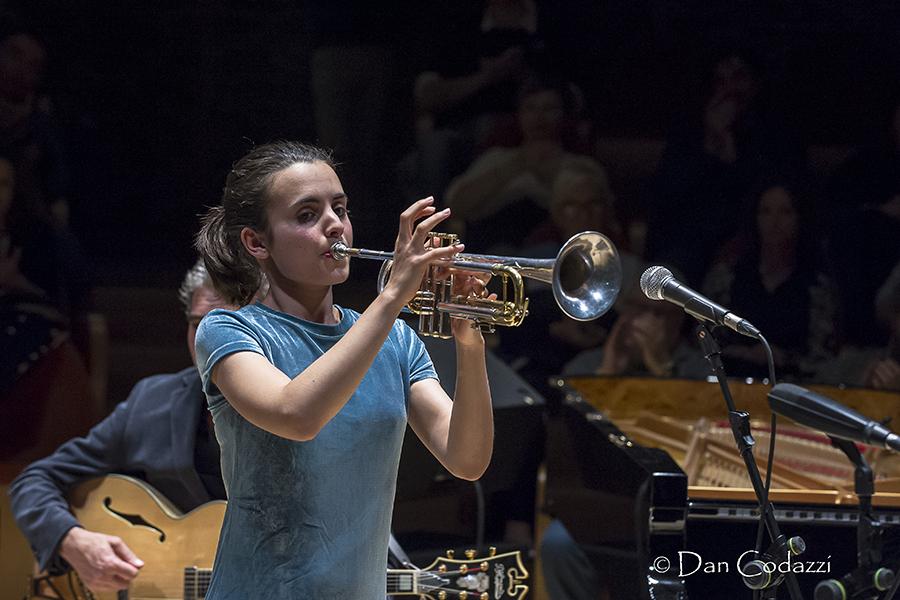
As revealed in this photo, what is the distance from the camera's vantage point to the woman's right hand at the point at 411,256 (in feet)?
7.34

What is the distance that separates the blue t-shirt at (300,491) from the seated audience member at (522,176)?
3.91 meters

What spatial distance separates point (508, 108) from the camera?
20.4ft

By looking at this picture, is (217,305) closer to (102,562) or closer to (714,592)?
(102,562)

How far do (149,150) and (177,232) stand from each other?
411 millimetres

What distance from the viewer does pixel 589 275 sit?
101 inches

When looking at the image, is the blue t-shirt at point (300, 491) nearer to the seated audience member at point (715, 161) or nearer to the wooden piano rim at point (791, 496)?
the wooden piano rim at point (791, 496)

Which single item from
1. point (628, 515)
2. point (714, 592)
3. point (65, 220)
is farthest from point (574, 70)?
point (714, 592)

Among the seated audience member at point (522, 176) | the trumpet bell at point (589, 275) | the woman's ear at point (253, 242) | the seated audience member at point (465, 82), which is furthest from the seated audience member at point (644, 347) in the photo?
the woman's ear at point (253, 242)

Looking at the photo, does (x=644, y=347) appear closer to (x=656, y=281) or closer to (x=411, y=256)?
(x=656, y=281)

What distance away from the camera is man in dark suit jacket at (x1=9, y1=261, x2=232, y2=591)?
4.03 meters

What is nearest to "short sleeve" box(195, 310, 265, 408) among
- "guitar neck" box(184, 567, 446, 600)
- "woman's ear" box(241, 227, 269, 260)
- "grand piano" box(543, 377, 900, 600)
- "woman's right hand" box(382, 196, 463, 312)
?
"woman's ear" box(241, 227, 269, 260)

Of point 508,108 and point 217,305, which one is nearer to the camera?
point 217,305

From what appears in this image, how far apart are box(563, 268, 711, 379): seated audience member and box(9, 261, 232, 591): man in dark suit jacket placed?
2.53 metres

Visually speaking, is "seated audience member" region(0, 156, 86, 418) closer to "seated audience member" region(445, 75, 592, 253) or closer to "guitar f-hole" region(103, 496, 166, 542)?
"guitar f-hole" region(103, 496, 166, 542)
